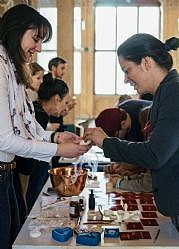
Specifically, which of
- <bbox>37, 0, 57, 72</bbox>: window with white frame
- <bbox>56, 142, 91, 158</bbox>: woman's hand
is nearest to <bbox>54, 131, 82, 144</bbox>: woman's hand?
<bbox>56, 142, 91, 158</bbox>: woman's hand

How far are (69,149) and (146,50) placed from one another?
1.84ft

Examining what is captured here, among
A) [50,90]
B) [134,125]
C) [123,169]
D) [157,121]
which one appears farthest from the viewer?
[50,90]

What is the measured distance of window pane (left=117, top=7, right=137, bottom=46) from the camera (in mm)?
9398

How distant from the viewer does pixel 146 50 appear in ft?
5.50

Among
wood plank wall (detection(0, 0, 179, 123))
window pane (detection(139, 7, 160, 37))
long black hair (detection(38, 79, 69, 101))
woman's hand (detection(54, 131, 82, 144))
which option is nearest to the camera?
woman's hand (detection(54, 131, 82, 144))

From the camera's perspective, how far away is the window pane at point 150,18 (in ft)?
30.4

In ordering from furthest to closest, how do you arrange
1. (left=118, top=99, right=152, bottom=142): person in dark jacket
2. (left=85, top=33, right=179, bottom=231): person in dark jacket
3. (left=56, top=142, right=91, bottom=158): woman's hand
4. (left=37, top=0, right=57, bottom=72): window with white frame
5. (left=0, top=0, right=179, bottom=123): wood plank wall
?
(left=0, top=0, right=179, bottom=123): wood plank wall, (left=37, top=0, right=57, bottom=72): window with white frame, (left=118, top=99, right=152, bottom=142): person in dark jacket, (left=56, top=142, right=91, bottom=158): woman's hand, (left=85, top=33, right=179, bottom=231): person in dark jacket

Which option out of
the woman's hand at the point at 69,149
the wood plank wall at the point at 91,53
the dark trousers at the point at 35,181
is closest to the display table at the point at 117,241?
the woman's hand at the point at 69,149

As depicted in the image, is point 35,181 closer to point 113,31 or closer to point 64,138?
point 64,138

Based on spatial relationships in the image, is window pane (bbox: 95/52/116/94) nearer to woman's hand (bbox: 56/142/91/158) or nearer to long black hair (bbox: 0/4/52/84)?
woman's hand (bbox: 56/142/91/158)

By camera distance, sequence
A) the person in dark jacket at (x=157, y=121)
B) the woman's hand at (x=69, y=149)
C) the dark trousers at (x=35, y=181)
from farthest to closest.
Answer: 1. the dark trousers at (x=35, y=181)
2. the woman's hand at (x=69, y=149)
3. the person in dark jacket at (x=157, y=121)

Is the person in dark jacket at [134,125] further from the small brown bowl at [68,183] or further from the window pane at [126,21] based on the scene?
the window pane at [126,21]

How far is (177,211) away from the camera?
5.43 ft

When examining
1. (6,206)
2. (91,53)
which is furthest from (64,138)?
(91,53)
